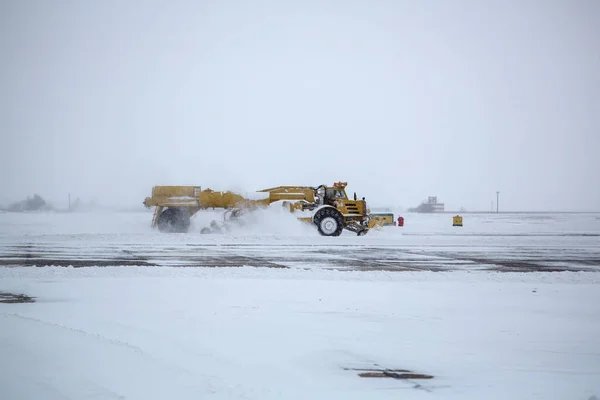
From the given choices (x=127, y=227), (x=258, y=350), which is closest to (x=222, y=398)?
(x=258, y=350)

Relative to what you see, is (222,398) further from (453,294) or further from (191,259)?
(191,259)

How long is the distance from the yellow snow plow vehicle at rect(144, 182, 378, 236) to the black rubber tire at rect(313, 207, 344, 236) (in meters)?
0.56

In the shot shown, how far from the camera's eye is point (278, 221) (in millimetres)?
27422

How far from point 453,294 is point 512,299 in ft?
3.03

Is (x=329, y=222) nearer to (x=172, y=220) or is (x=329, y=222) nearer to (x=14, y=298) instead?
(x=172, y=220)

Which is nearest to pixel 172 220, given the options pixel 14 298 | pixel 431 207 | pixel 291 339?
pixel 14 298

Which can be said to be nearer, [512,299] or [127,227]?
[512,299]

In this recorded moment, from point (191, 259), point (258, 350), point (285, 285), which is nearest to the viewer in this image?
point (258, 350)

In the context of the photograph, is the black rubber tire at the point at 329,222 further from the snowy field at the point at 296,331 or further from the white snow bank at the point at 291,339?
the white snow bank at the point at 291,339

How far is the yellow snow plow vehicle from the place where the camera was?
27.6 m

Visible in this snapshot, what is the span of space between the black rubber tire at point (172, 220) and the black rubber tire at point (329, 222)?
23.2 feet

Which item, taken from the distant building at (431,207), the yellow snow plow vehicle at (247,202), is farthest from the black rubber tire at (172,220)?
the distant building at (431,207)

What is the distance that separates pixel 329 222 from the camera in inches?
1044

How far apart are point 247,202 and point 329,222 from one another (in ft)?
15.1
